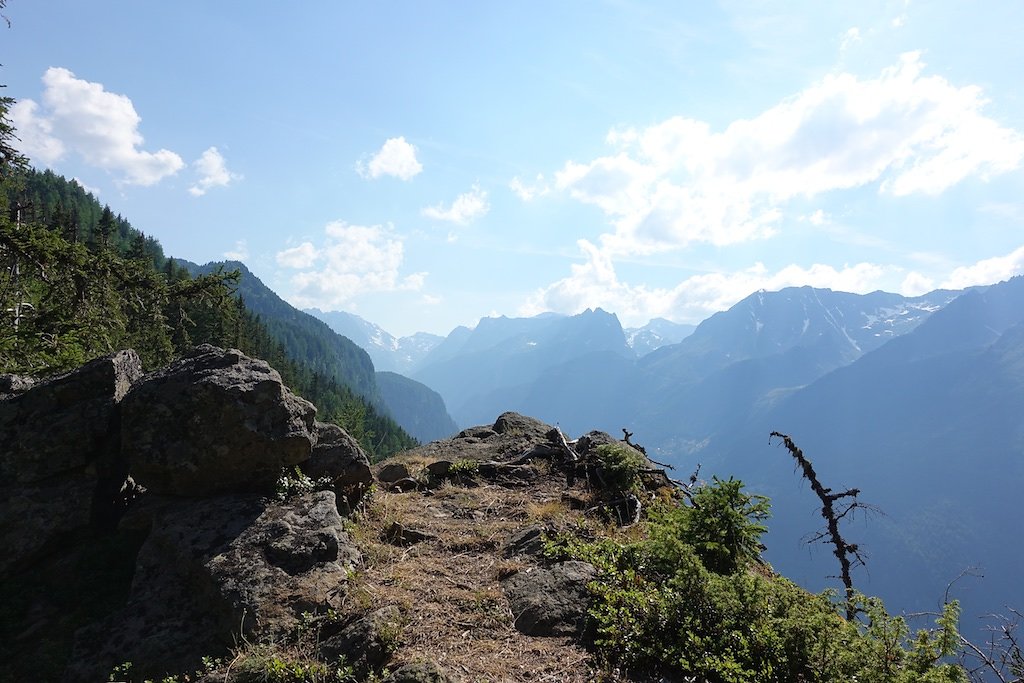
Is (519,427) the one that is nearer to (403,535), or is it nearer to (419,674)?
(403,535)

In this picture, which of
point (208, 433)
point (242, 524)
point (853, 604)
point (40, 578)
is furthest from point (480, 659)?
point (40, 578)

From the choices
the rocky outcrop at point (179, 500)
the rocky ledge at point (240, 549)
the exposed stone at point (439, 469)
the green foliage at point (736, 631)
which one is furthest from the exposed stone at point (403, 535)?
the exposed stone at point (439, 469)

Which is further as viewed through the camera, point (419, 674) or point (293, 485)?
point (293, 485)

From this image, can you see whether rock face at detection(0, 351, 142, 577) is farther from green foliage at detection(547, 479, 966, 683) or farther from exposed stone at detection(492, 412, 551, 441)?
exposed stone at detection(492, 412, 551, 441)

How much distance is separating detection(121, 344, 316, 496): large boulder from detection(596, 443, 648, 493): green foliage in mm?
5815

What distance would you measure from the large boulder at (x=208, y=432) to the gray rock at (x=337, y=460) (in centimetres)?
79

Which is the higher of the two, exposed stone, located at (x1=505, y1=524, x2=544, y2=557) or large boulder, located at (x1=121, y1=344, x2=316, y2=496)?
large boulder, located at (x1=121, y1=344, x2=316, y2=496)

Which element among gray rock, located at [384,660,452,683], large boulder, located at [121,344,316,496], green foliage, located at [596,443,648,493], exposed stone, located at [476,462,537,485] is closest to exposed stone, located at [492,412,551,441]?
A: exposed stone, located at [476,462,537,485]

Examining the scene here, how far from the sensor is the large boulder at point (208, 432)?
6359 mm

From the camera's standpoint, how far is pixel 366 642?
4727 millimetres

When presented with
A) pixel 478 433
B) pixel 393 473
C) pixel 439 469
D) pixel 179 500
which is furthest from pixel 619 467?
pixel 179 500

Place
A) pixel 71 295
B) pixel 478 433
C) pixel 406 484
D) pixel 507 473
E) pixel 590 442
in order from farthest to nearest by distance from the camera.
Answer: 1. pixel 478 433
2. pixel 590 442
3. pixel 507 473
4. pixel 71 295
5. pixel 406 484

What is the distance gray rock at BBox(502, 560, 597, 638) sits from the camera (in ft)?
17.9

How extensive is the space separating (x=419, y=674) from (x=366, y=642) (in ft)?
2.78
